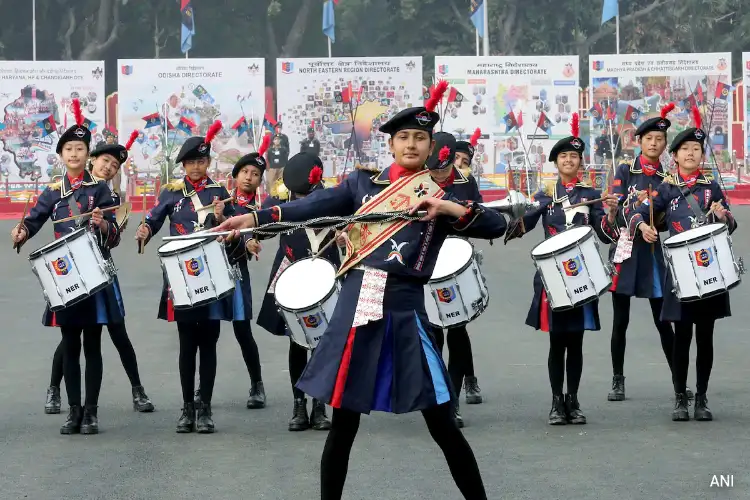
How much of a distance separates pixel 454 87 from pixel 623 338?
2576cm

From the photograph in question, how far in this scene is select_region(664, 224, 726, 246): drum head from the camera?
336 inches

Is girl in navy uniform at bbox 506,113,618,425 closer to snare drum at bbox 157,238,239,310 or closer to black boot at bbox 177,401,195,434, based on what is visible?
snare drum at bbox 157,238,239,310

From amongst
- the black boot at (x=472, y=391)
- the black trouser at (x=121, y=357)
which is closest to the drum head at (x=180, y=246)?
the black trouser at (x=121, y=357)

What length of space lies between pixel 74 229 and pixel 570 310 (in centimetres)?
299

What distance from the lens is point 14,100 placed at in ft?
117

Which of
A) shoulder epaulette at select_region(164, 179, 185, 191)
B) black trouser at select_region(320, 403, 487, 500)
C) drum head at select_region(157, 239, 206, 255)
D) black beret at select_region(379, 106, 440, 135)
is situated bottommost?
black trouser at select_region(320, 403, 487, 500)

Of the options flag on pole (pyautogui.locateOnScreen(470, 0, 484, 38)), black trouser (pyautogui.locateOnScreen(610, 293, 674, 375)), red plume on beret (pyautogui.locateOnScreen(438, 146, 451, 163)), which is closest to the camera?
red plume on beret (pyautogui.locateOnScreen(438, 146, 451, 163))

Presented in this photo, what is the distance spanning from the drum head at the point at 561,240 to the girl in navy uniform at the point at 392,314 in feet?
8.54

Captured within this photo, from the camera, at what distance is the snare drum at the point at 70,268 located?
8.48 meters

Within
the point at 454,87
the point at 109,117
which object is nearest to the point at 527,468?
the point at 454,87

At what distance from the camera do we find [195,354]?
8.62m

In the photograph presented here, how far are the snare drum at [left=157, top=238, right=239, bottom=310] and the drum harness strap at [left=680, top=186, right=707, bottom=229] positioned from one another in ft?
9.13

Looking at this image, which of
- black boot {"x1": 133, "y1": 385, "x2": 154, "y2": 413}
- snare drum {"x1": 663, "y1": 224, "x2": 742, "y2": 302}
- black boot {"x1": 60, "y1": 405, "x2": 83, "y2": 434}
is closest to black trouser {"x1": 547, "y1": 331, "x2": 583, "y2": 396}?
snare drum {"x1": 663, "y1": 224, "x2": 742, "y2": 302}

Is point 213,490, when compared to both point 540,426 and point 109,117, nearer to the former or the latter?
point 540,426
